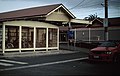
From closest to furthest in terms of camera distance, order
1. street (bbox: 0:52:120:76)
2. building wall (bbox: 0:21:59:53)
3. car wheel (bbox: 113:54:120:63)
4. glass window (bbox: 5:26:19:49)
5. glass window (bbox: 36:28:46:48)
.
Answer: street (bbox: 0:52:120:76)
car wheel (bbox: 113:54:120:63)
building wall (bbox: 0:21:59:53)
glass window (bbox: 5:26:19:49)
glass window (bbox: 36:28:46:48)

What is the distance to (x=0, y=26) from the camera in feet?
77.6

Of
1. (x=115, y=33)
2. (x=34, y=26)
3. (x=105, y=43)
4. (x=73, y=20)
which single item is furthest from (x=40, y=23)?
(x=115, y=33)

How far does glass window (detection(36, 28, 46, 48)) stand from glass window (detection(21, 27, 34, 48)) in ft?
2.66

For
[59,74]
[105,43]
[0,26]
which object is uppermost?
[0,26]

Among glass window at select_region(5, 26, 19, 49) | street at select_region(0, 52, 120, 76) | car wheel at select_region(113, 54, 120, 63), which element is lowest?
street at select_region(0, 52, 120, 76)

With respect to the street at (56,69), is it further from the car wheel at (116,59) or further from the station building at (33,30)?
the station building at (33,30)

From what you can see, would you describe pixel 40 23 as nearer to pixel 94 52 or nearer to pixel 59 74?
pixel 94 52

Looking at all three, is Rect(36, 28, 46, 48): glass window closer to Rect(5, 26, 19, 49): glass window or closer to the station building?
the station building

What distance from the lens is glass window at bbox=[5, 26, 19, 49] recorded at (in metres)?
23.6

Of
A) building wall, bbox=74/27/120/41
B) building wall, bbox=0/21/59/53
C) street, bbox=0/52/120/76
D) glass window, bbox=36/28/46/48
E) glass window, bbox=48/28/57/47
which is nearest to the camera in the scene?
street, bbox=0/52/120/76

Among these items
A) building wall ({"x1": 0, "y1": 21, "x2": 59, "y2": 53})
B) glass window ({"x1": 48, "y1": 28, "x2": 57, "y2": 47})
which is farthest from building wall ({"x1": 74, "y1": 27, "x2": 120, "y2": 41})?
glass window ({"x1": 48, "y1": 28, "x2": 57, "y2": 47})

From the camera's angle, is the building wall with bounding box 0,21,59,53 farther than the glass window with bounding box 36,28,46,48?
No

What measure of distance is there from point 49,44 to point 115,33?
19.1 m

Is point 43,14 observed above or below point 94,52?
above
